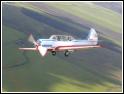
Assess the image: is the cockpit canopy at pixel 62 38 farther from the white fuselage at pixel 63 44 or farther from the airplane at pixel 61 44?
the white fuselage at pixel 63 44

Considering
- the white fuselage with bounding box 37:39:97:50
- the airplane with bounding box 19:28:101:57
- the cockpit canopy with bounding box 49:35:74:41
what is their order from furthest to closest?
1. the cockpit canopy with bounding box 49:35:74:41
2. the white fuselage with bounding box 37:39:97:50
3. the airplane with bounding box 19:28:101:57

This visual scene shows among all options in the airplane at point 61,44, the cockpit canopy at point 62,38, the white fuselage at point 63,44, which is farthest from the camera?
the cockpit canopy at point 62,38

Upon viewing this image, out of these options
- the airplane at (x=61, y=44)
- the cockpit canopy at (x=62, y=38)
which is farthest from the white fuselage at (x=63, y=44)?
the cockpit canopy at (x=62, y=38)

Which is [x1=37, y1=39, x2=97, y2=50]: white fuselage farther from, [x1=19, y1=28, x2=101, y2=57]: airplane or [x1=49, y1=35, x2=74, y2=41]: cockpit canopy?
[x1=49, y1=35, x2=74, y2=41]: cockpit canopy

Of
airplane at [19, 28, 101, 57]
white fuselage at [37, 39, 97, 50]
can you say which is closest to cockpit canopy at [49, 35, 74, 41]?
airplane at [19, 28, 101, 57]

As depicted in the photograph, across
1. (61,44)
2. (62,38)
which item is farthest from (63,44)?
(62,38)

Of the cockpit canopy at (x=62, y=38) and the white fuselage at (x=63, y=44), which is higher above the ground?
the cockpit canopy at (x=62, y=38)

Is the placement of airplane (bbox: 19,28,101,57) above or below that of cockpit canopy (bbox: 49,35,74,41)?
below

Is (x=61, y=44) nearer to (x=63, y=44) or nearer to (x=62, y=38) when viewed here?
(x=63, y=44)

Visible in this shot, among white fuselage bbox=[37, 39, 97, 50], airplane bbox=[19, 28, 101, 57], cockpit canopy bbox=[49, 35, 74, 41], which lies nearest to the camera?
airplane bbox=[19, 28, 101, 57]

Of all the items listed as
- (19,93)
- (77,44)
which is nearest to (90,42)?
(77,44)

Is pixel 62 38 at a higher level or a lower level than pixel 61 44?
higher

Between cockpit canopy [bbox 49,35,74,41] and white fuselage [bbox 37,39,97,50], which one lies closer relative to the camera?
white fuselage [bbox 37,39,97,50]

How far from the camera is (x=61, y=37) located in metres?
66.9
